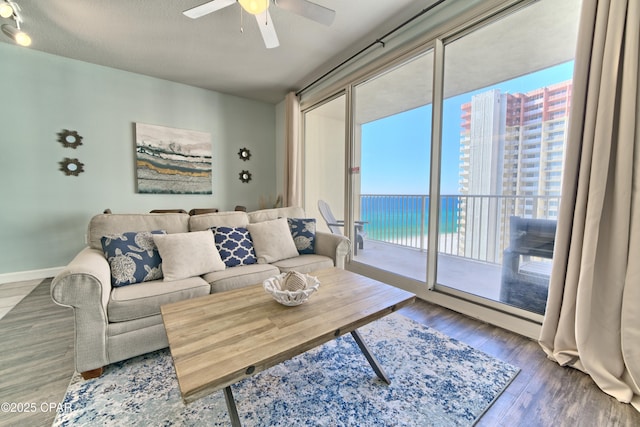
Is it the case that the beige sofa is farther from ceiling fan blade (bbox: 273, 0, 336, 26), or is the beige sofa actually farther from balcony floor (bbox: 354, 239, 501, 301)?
ceiling fan blade (bbox: 273, 0, 336, 26)

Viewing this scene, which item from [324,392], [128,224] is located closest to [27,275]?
[128,224]

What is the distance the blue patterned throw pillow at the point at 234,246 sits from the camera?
215cm

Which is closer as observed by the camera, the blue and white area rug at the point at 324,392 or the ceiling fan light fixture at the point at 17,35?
the blue and white area rug at the point at 324,392

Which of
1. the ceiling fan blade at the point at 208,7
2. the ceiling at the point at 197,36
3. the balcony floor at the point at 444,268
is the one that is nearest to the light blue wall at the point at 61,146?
the ceiling at the point at 197,36

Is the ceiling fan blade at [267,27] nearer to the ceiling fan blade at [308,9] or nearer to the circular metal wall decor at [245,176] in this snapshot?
the ceiling fan blade at [308,9]

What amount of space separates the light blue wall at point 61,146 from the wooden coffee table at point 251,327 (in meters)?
3.05

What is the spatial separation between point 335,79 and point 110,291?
10.7ft

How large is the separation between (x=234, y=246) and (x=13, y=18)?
2.96 meters

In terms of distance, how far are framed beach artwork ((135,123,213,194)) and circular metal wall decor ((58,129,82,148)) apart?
0.60 meters

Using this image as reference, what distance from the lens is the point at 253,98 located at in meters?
4.36

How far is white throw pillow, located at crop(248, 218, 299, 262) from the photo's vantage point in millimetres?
2308

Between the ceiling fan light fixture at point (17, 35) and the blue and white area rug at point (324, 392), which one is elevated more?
the ceiling fan light fixture at point (17, 35)

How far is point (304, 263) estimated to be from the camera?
7.41ft

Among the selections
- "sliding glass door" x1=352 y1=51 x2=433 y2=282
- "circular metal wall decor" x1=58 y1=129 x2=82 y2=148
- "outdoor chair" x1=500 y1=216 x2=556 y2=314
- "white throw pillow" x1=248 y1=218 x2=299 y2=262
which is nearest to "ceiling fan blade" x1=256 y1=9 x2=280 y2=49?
"sliding glass door" x1=352 y1=51 x2=433 y2=282
